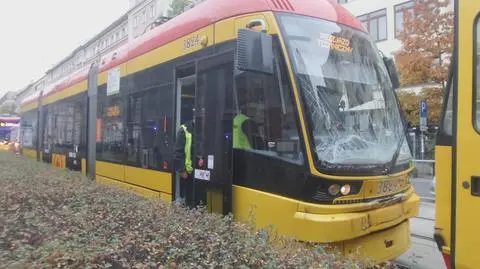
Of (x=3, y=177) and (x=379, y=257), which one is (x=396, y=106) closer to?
(x=379, y=257)

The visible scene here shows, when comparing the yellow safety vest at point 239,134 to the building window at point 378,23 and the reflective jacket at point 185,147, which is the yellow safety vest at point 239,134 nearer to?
the reflective jacket at point 185,147

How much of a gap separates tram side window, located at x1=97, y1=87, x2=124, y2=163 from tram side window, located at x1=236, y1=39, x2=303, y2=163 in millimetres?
4335

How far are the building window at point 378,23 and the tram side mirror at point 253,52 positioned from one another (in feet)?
86.9

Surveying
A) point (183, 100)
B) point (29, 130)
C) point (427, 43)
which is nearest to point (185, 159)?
point (183, 100)

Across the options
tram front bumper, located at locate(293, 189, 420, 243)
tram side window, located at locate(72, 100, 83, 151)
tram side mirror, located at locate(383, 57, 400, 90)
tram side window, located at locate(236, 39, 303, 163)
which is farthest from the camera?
tram side window, located at locate(72, 100, 83, 151)

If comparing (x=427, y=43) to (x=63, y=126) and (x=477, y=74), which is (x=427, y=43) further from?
(x=477, y=74)

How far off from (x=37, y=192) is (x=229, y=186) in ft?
7.11

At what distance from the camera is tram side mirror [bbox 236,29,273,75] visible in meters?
5.00

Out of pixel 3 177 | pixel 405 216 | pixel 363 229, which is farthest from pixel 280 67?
pixel 3 177

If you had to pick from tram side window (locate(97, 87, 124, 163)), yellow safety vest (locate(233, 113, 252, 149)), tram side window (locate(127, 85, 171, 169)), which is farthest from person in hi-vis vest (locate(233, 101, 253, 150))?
tram side window (locate(97, 87, 124, 163))

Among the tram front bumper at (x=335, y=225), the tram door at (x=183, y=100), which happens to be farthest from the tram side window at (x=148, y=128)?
the tram front bumper at (x=335, y=225)

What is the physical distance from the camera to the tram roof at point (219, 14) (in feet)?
18.4

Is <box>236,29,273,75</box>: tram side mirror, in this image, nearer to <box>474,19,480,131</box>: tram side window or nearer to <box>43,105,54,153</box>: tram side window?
<box>474,19,480,131</box>: tram side window

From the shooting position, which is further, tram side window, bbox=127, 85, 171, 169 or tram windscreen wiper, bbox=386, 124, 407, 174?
tram side window, bbox=127, 85, 171, 169
